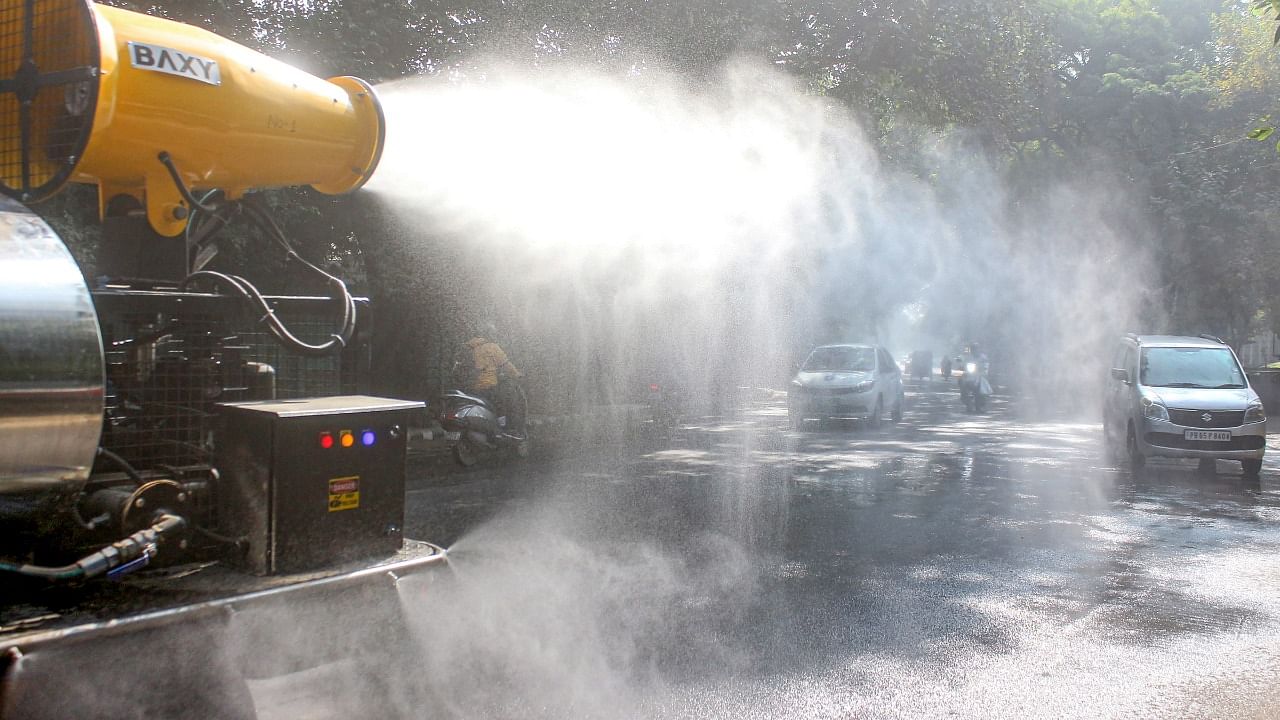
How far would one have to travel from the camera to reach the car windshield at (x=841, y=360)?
67.3 feet

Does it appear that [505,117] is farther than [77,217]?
Yes

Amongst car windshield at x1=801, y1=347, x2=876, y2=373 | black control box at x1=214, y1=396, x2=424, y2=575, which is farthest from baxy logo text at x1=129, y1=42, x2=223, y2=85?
car windshield at x1=801, y1=347, x2=876, y2=373

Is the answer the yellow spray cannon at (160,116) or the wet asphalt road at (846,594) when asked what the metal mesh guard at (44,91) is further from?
the wet asphalt road at (846,594)

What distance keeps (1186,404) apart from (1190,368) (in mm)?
1253

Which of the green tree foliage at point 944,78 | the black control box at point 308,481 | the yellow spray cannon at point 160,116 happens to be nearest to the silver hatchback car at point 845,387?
the green tree foliage at point 944,78

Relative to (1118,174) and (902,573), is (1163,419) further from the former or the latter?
(1118,174)

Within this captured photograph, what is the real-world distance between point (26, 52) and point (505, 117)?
27.0 feet

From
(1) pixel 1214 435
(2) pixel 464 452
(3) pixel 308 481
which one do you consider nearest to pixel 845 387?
(1) pixel 1214 435

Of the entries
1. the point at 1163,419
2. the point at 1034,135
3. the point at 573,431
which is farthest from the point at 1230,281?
the point at 573,431

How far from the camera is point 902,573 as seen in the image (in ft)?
23.3

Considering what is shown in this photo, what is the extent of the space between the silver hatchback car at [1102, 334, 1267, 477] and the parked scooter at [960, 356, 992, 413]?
10159mm

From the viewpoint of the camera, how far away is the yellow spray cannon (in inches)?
110

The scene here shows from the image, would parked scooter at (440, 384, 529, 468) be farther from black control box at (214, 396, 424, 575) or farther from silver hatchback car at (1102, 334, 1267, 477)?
black control box at (214, 396, 424, 575)

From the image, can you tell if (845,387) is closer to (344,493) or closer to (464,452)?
(464,452)
